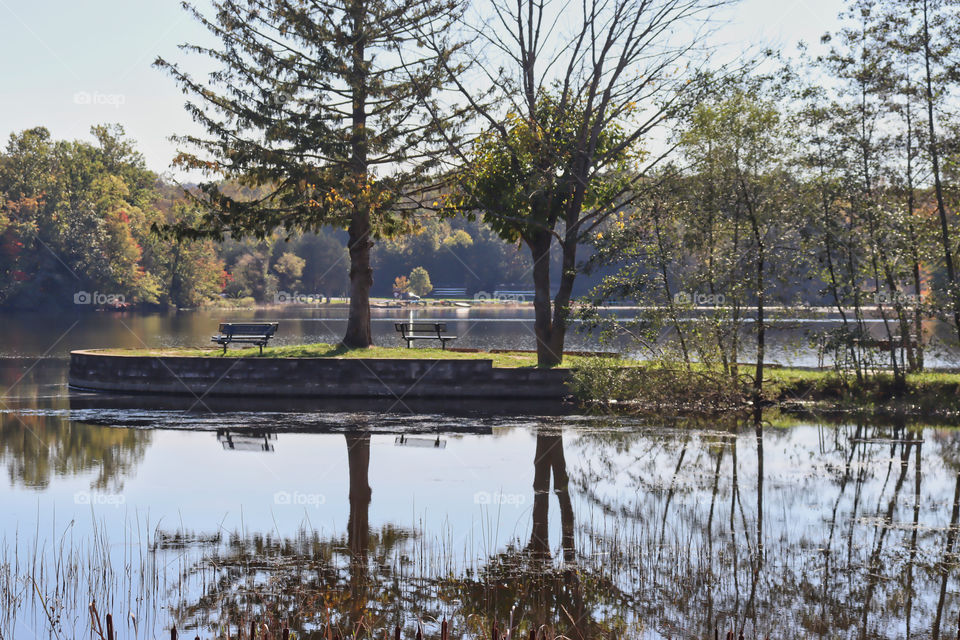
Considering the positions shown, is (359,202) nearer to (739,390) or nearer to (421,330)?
(421,330)

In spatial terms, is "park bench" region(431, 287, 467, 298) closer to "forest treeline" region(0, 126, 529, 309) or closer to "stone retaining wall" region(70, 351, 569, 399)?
"forest treeline" region(0, 126, 529, 309)

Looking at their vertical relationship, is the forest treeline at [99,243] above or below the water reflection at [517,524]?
above

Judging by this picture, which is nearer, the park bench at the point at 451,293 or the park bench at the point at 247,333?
the park bench at the point at 247,333

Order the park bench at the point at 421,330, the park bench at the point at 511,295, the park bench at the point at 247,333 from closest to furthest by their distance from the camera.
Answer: the park bench at the point at 247,333 → the park bench at the point at 421,330 → the park bench at the point at 511,295

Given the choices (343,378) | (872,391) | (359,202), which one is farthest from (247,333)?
(872,391)

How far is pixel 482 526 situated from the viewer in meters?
11.2

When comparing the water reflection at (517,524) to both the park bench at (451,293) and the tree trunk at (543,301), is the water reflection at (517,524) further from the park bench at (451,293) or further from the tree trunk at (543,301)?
the park bench at (451,293)

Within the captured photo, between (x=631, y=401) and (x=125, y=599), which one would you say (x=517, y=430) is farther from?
(x=125, y=599)

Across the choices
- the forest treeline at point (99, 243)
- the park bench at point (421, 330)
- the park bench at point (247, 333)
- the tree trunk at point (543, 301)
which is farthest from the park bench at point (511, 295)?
the park bench at point (247, 333)

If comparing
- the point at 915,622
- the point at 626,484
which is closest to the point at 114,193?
the point at 626,484

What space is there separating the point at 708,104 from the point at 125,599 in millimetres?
21499

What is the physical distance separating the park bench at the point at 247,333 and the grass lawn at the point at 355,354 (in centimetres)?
32

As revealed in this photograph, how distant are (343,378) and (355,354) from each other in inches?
53.9

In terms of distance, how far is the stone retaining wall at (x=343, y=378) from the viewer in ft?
83.9
